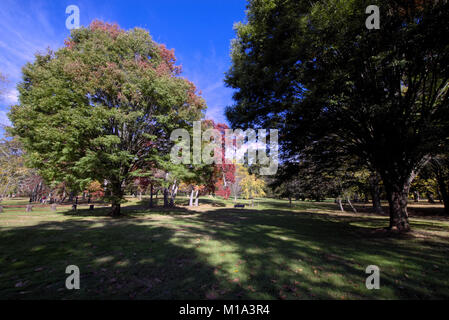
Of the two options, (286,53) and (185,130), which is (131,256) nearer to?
(286,53)

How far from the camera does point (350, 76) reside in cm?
800

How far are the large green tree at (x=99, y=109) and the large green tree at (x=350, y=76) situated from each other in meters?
7.11

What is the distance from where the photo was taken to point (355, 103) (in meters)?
8.45

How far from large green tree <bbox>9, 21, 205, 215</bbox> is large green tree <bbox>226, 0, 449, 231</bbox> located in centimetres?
711

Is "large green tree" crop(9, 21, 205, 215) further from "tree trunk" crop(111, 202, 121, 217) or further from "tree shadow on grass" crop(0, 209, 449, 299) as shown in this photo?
"tree shadow on grass" crop(0, 209, 449, 299)

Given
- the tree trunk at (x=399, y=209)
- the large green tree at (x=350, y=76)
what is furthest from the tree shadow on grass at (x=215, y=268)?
the large green tree at (x=350, y=76)

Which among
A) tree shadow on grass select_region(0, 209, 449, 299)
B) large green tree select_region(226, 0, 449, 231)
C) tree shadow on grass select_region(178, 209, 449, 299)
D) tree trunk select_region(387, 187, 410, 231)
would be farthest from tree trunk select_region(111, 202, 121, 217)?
tree trunk select_region(387, 187, 410, 231)

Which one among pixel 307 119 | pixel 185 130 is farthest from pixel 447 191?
pixel 185 130

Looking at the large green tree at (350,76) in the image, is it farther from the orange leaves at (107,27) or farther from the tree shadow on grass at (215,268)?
the orange leaves at (107,27)

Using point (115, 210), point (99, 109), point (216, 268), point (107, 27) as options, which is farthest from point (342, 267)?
point (107, 27)

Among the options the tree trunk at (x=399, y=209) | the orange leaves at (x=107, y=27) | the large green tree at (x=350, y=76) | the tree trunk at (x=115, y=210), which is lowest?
the tree trunk at (x=115, y=210)

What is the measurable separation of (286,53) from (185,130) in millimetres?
9883

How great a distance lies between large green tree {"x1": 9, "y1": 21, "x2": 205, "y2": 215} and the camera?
12352 mm

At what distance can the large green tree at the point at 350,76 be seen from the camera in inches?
270
